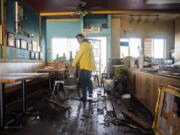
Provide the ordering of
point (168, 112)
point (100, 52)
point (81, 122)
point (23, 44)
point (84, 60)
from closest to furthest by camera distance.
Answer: point (168, 112) < point (81, 122) < point (84, 60) < point (23, 44) < point (100, 52)

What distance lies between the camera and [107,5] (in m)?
6.66

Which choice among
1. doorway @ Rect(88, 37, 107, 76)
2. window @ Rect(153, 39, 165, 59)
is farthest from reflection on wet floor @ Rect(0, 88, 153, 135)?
window @ Rect(153, 39, 165, 59)

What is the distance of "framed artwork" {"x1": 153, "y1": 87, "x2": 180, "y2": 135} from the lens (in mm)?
1534

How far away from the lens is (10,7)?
4.14 metres

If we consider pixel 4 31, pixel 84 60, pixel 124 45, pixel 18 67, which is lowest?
pixel 18 67

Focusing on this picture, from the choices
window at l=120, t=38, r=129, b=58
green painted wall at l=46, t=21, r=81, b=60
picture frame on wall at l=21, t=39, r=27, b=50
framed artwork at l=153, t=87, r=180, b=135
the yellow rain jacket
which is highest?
green painted wall at l=46, t=21, r=81, b=60

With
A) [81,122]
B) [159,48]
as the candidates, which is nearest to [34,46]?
[81,122]

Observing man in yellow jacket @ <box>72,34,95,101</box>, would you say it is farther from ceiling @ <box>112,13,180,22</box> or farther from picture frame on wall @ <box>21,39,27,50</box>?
ceiling @ <box>112,13,180,22</box>

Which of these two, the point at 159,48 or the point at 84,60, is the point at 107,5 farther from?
the point at 159,48

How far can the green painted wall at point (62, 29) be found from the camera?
8.32 meters

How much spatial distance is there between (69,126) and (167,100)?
4.82 ft

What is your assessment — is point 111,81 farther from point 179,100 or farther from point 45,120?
point 179,100

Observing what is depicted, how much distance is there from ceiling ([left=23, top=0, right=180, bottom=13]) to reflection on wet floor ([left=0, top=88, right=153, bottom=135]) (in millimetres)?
4202

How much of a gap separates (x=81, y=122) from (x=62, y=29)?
264 inches
